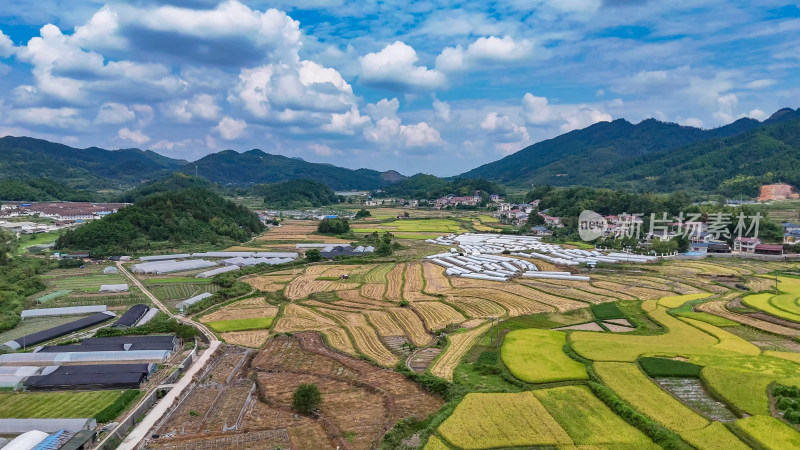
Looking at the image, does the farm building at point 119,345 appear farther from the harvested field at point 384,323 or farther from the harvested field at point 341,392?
the harvested field at point 384,323

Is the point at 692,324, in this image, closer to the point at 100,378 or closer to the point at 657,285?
the point at 657,285

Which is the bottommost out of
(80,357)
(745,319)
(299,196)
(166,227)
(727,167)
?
(80,357)

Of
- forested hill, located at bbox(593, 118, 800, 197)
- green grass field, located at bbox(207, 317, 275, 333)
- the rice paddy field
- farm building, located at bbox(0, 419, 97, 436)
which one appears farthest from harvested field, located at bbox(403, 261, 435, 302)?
forested hill, located at bbox(593, 118, 800, 197)

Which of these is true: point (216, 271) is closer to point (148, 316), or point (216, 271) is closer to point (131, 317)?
point (148, 316)

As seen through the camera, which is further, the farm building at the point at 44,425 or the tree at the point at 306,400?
the tree at the point at 306,400

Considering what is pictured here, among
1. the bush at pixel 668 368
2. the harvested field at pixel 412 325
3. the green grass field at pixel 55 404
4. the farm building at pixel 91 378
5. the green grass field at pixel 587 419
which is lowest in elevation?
the green grass field at pixel 55 404

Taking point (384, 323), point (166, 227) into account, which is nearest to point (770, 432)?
point (384, 323)

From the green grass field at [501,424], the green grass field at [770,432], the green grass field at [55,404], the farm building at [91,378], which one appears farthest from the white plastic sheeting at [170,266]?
the green grass field at [770,432]
